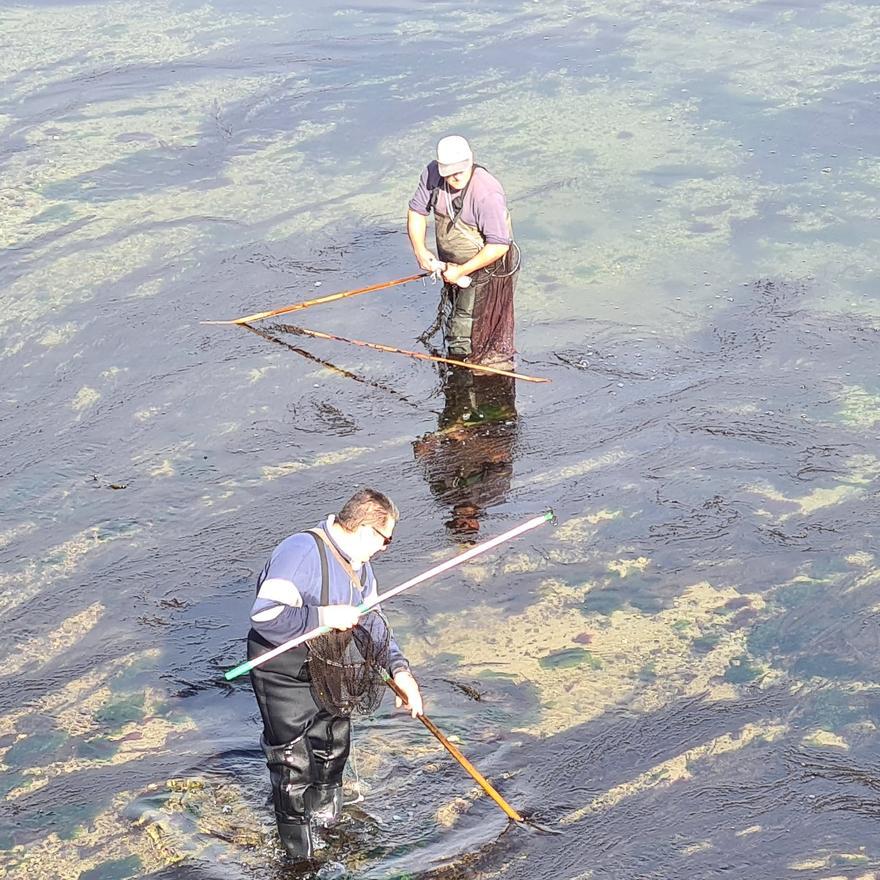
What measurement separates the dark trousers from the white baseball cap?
410cm

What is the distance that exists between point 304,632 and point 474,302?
→ 4.37 metres

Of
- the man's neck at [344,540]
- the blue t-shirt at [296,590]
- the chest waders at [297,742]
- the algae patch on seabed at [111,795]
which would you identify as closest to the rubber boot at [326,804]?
the chest waders at [297,742]

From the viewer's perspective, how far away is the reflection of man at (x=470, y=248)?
27.5 feet

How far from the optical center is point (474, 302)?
887cm

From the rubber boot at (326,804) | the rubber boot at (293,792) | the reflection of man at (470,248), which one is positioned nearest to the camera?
the rubber boot at (293,792)

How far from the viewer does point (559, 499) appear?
25.7ft

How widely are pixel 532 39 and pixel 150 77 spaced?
448 cm

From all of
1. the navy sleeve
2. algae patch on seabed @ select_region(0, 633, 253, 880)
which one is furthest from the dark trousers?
algae patch on seabed @ select_region(0, 633, 253, 880)

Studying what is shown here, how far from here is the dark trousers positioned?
4990 mm

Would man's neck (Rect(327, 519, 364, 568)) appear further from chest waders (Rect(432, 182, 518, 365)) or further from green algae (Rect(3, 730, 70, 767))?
chest waders (Rect(432, 182, 518, 365))

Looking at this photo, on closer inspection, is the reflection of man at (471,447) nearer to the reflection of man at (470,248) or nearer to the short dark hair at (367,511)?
the reflection of man at (470,248)

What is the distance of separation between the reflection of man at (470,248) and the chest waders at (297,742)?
4.02 meters

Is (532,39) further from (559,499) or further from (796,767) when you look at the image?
(796,767)

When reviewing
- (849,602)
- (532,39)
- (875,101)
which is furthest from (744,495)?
(532,39)
